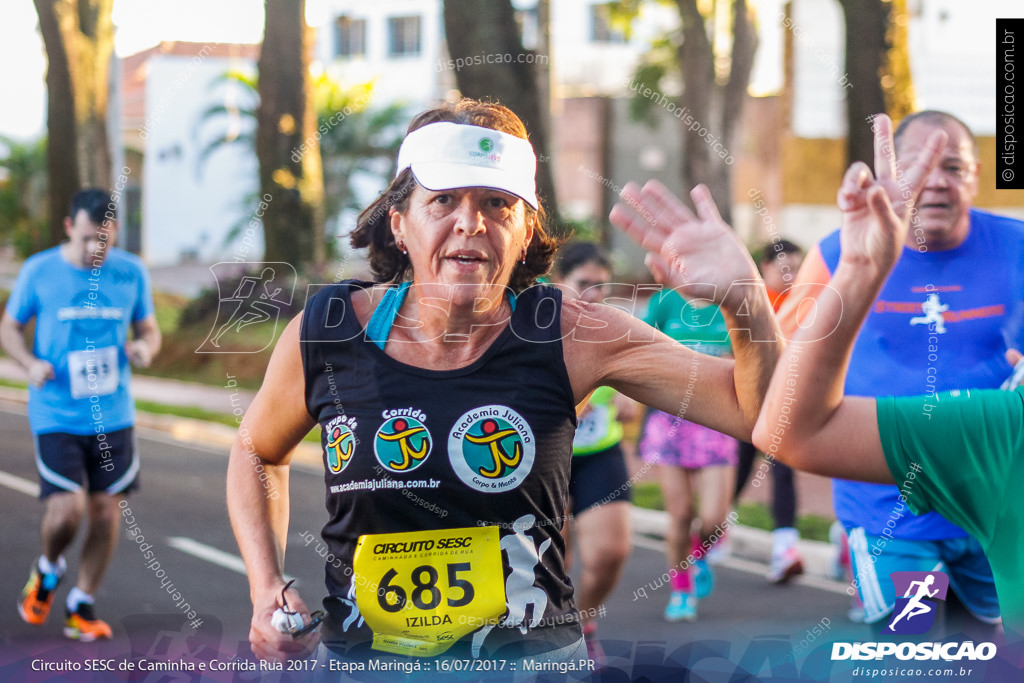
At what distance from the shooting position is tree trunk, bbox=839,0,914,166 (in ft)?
27.7

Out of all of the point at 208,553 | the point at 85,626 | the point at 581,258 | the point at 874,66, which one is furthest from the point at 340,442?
the point at 874,66

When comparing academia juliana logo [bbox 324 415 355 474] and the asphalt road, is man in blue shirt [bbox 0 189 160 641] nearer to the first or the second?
the asphalt road

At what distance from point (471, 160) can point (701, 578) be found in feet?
14.0

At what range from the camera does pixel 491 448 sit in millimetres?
2361

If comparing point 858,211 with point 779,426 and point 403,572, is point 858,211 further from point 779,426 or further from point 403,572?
point 403,572

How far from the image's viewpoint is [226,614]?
19.4ft

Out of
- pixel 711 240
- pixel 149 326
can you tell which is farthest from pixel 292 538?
pixel 711 240

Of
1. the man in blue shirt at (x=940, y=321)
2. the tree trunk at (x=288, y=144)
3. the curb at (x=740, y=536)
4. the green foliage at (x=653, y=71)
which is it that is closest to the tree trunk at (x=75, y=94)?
the tree trunk at (x=288, y=144)

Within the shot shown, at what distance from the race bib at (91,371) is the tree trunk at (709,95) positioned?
955 cm

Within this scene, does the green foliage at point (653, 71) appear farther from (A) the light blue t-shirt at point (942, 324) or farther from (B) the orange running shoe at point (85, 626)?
(A) the light blue t-shirt at point (942, 324)

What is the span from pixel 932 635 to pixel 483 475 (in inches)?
70.5
